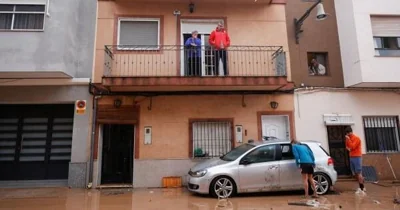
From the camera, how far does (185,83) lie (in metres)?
8.83

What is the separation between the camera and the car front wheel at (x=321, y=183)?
304 inches

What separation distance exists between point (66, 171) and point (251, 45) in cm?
793

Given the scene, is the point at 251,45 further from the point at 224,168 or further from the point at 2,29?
the point at 2,29

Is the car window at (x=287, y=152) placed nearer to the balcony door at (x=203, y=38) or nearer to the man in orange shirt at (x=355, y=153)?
the man in orange shirt at (x=355, y=153)

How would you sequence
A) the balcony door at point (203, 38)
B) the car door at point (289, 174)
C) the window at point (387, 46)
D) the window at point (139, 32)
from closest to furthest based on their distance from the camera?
the car door at point (289, 174), the balcony door at point (203, 38), the window at point (139, 32), the window at point (387, 46)

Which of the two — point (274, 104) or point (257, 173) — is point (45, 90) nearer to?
point (257, 173)

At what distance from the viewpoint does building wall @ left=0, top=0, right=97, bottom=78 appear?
855 cm

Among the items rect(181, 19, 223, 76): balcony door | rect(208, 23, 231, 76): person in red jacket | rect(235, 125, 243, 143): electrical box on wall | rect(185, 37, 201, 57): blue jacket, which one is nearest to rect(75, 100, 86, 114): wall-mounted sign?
rect(181, 19, 223, 76): balcony door

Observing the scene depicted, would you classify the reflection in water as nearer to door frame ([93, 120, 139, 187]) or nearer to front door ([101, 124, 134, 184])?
door frame ([93, 120, 139, 187])

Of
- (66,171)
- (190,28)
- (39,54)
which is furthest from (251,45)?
(66,171)

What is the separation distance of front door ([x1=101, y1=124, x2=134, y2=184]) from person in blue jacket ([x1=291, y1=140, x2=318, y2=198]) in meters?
5.60

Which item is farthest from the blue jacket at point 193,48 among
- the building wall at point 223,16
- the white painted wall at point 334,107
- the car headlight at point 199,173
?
the car headlight at point 199,173

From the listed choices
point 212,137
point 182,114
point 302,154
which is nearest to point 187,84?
point 182,114

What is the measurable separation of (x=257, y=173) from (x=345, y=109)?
496 cm
